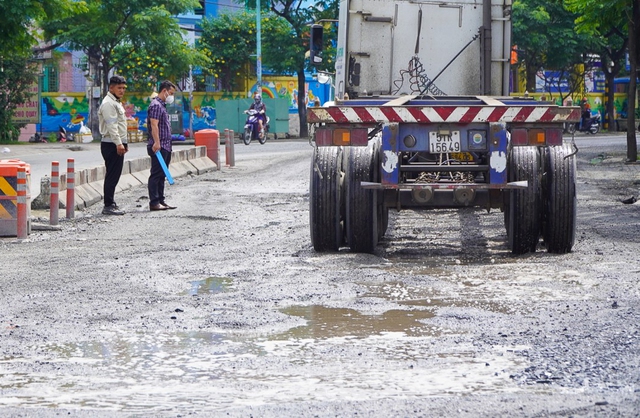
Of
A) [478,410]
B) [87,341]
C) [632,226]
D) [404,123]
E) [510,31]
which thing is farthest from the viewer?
[510,31]

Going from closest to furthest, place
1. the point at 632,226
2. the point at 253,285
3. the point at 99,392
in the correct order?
1. the point at 99,392
2. the point at 253,285
3. the point at 632,226

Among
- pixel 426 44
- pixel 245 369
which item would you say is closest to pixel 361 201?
pixel 426 44

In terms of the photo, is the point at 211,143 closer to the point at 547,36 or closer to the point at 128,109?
the point at 128,109

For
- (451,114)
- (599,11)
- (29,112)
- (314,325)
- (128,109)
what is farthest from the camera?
(128,109)

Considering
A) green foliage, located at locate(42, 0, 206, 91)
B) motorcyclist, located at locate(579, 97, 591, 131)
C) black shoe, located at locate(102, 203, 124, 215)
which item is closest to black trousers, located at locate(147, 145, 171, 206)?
black shoe, located at locate(102, 203, 124, 215)

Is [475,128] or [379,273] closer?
[379,273]

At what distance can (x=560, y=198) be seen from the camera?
934cm

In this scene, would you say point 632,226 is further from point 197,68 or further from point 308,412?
point 197,68

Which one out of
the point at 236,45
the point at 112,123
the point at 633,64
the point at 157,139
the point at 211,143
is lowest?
the point at 211,143

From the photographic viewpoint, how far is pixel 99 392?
5.10 meters

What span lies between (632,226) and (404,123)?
150 inches

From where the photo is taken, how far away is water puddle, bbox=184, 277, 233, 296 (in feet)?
26.1

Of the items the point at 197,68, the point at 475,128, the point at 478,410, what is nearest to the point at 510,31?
the point at 475,128

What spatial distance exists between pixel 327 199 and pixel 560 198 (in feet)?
6.55
